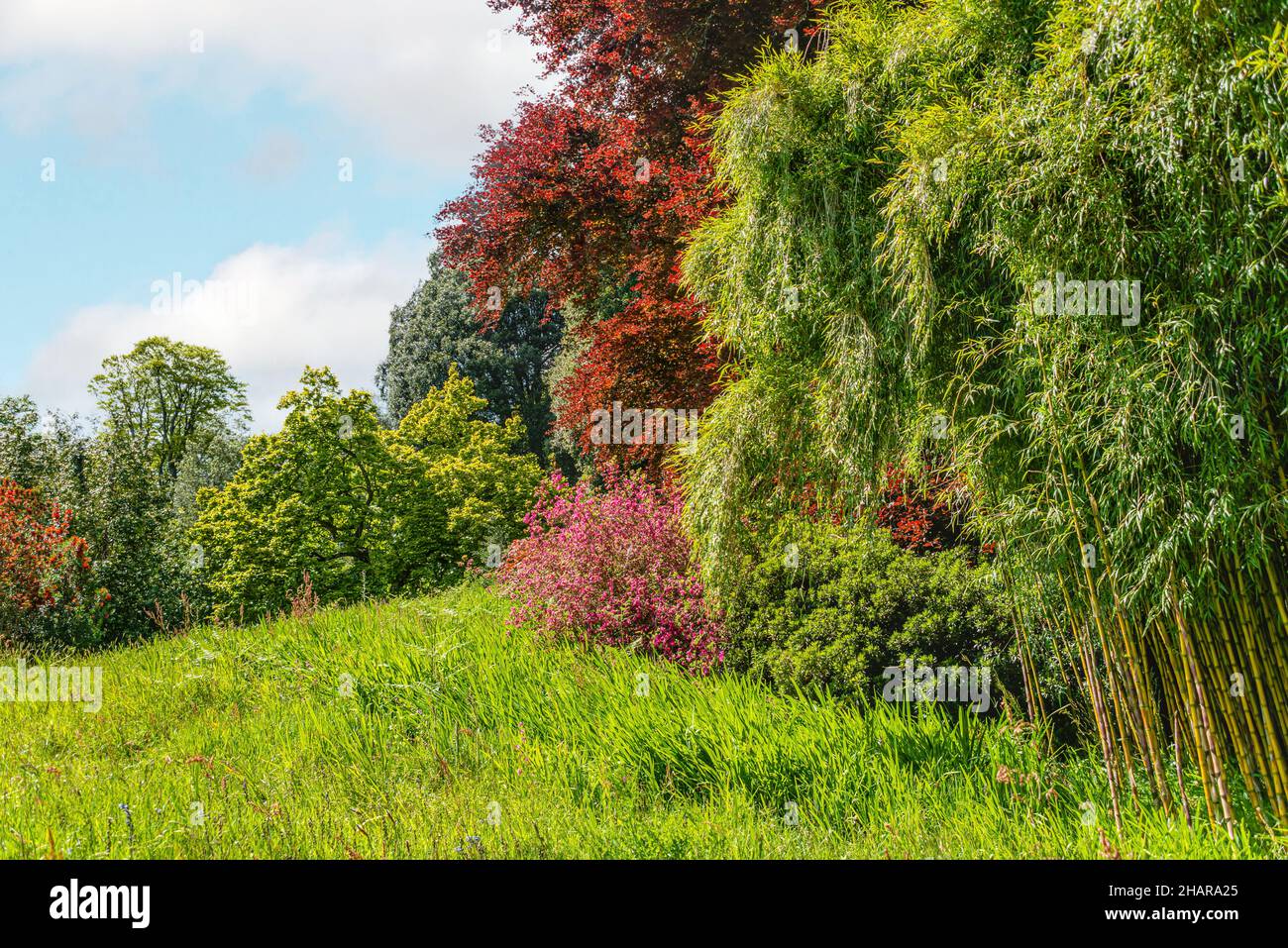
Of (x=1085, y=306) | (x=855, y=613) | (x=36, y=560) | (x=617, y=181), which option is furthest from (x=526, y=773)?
(x=36, y=560)

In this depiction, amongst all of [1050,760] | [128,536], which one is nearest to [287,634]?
[128,536]

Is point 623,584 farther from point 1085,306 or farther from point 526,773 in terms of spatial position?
point 1085,306

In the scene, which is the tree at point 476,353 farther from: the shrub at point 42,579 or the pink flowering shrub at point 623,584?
the pink flowering shrub at point 623,584

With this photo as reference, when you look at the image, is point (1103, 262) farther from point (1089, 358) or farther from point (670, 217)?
point (670, 217)

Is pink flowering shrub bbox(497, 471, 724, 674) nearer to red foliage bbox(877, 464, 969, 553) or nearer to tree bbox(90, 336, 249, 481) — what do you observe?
red foliage bbox(877, 464, 969, 553)

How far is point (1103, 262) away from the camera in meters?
3.15

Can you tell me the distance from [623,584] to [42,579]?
236 inches

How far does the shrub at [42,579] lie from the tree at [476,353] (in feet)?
44.0

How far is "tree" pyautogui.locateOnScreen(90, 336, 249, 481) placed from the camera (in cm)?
2509

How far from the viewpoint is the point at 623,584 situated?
602 centimetres

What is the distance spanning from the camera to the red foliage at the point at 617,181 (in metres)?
6.94

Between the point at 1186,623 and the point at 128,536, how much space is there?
982cm

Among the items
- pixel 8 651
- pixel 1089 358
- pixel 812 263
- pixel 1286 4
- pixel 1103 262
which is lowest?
pixel 8 651

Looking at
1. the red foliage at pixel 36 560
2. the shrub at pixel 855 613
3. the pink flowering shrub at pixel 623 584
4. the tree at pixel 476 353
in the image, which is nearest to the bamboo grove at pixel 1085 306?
the shrub at pixel 855 613
